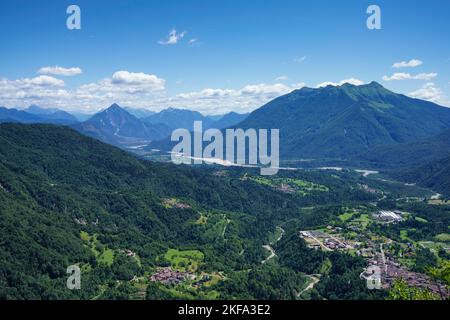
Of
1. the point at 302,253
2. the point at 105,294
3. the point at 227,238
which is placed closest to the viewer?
the point at 105,294

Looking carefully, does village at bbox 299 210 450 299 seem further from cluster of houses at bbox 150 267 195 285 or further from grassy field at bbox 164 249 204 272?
cluster of houses at bbox 150 267 195 285

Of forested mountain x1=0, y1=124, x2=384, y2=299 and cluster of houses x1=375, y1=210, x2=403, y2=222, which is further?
cluster of houses x1=375, y1=210, x2=403, y2=222

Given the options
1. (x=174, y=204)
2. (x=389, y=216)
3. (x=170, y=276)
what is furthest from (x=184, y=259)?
(x=389, y=216)

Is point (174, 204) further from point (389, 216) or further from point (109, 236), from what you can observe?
point (389, 216)

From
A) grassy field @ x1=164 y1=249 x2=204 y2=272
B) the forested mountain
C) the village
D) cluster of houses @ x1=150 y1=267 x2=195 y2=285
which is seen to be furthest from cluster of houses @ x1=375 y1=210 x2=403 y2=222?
cluster of houses @ x1=150 y1=267 x2=195 y2=285

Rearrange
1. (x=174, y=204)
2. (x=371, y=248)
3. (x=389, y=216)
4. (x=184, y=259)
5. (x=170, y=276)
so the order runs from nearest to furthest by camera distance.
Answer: (x=170, y=276) → (x=184, y=259) → (x=371, y=248) → (x=389, y=216) → (x=174, y=204)

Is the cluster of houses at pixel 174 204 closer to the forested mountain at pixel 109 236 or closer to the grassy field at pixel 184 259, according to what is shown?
the forested mountain at pixel 109 236
